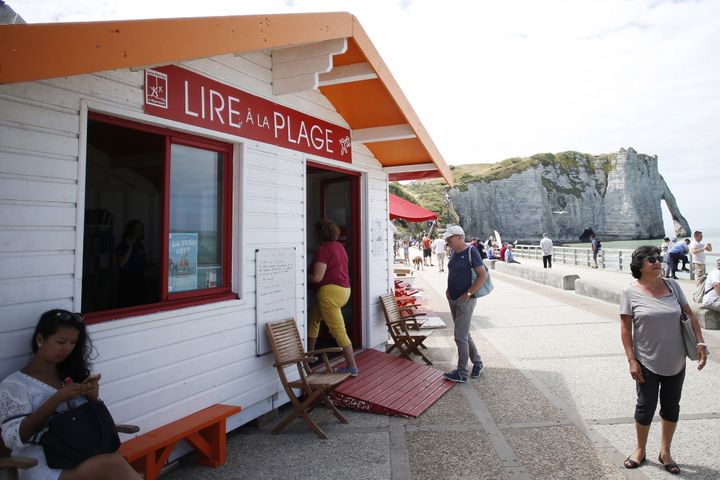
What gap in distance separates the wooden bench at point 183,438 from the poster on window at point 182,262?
40.0 inches

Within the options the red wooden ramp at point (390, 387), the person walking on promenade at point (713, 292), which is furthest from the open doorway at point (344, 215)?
the person walking on promenade at point (713, 292)

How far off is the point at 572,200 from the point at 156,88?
112664 millimetres

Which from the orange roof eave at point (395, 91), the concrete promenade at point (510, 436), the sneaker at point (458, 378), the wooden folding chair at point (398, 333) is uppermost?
the orange roof eave at point (395, 91)

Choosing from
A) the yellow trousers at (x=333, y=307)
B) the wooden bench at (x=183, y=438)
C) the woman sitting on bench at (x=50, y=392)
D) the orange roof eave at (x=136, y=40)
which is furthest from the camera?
the yellow trousers at (x=333, y=307)

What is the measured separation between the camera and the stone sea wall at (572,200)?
9569cm

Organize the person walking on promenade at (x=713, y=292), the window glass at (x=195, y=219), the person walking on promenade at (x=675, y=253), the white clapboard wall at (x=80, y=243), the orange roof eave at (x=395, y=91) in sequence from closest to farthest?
the white clapboard wall at (x=80, y=243) < the window glass at (x=195, y=219) < the orange roof eave at (x=395, y=91) < the person walking on promenade at (x=713, y=292) < the person walking on promenade at (x=675, y=253)

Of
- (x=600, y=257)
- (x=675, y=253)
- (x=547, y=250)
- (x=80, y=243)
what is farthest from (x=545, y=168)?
(x=80, y=243)

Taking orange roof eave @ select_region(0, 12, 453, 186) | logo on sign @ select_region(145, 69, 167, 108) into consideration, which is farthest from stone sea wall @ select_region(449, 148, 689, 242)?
logo on sign @ select_region(145, 69, 167, 108)

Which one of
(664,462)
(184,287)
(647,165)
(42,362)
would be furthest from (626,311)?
(647,165)

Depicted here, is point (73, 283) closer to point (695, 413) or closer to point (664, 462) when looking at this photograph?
point (664, 462)

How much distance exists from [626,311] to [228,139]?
11.5ft

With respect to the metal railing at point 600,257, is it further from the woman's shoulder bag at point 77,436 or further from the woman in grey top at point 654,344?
the woman's shoulder bag at point 77,436

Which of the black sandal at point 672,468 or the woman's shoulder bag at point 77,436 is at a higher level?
the woman's shoulder bag at point 77,436

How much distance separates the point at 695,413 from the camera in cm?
424
